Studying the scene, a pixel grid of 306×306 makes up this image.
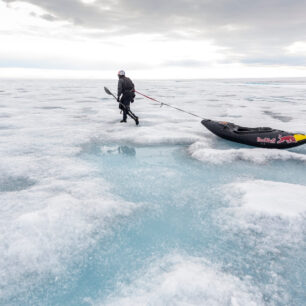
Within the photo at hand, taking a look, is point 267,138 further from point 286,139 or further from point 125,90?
point 125,90

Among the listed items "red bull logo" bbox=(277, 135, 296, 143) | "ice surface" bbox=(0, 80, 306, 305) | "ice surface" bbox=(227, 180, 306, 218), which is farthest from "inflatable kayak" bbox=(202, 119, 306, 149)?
"ice surface" bbox=(227, 180, 306, 218)

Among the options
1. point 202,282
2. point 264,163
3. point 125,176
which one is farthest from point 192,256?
point 264,163

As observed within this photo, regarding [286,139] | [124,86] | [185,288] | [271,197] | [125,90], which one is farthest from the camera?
[125,90]

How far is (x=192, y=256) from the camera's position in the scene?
2.53 m

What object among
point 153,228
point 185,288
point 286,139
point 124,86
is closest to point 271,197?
point 153,228

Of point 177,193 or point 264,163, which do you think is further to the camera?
point 264,163

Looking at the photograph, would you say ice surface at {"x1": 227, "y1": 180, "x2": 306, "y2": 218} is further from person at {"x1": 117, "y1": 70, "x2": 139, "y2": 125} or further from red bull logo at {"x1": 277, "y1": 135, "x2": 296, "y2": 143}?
person at {"x1": 117, "y1": 70, "x2": 139, "y2": 125}

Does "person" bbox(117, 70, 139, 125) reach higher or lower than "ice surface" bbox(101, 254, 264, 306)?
higher

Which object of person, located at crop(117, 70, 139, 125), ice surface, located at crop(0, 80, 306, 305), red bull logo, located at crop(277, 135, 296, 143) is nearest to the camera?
ice surface, located at crop(0, 80, 306, 305)

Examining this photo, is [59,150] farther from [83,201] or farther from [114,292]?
[114,292]

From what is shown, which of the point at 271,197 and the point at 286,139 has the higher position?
the point at 286,139

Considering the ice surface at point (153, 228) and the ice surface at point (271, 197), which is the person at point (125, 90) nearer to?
the ice surface at point (153, 228)

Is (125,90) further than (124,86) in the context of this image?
Yes

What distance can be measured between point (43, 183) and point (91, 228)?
169 centimetres
